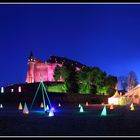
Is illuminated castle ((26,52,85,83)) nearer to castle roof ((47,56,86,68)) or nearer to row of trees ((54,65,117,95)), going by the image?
castle roof ((47,56,86,68))

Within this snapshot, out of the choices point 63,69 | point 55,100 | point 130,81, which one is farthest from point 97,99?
point 130,81

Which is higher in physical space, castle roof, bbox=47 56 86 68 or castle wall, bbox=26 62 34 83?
castle roof, bbox=47 56 86 68

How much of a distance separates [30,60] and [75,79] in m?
49.6

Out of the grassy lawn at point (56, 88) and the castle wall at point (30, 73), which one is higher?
the castle wall at point (30, 73)

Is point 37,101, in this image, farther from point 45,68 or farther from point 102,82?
point 45,68

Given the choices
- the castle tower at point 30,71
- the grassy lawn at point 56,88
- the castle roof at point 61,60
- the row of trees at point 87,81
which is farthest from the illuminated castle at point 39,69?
the row of trees at point 87,81

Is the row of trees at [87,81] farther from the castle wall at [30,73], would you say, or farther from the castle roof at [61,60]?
the castle roof at [61,60]

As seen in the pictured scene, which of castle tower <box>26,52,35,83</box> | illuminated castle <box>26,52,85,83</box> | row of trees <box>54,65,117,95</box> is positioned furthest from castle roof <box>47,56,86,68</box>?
row of trees <box>54,65,117,95</box>

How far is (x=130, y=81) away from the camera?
11862 centimetres

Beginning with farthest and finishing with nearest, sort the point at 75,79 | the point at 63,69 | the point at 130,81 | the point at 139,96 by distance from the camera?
the point at 130,81, the point at 63,69, the point at 75,79, the point at 139,96

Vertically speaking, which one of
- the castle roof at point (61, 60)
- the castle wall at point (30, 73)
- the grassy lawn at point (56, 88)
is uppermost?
the castle roof at point (61, 60)

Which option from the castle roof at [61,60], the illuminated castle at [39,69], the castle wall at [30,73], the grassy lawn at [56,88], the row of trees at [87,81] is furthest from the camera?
the castle roof at [61,60]

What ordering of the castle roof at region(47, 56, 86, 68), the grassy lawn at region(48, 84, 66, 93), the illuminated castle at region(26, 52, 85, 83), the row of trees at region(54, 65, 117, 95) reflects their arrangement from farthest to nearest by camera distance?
1. the castle roof at region(47, 56, 86, 68)
2. the illuminated castle at region(26, 52, 85, 83)
3. the grassy lawn at region(48, 84, 66, 93)
4. the row of trees at region(54, 65, 117, 95)

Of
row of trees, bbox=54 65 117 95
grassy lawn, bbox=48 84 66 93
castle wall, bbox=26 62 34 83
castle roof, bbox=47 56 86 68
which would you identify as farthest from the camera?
castle roof, bbox=47 56 86 68
